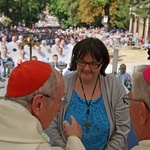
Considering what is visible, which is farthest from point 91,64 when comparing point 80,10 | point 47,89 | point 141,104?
point 80,10

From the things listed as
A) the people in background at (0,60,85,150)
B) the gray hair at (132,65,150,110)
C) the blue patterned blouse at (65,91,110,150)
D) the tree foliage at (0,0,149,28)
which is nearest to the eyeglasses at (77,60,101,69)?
the blue patterned blouse at (65,91,110,150)

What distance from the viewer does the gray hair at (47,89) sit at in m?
1.14

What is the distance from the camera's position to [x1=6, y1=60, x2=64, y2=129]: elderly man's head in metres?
1.15

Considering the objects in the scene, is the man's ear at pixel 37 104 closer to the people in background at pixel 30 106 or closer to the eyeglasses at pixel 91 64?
the people in background at pixel 30 106

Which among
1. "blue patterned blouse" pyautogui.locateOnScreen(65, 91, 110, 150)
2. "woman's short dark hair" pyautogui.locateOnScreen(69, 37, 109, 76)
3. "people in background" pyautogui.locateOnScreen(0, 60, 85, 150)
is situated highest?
"woman's short dark hair" pyautogui.locateOnScreen(69, 37, 109, 76)

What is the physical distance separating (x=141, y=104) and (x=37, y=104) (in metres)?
0.39

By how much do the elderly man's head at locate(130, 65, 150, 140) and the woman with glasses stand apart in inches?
28.2

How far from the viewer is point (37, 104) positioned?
1.15 metres

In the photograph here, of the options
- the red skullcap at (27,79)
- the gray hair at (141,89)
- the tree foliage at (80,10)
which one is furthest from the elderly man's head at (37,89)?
the tree foliage at (80,10)

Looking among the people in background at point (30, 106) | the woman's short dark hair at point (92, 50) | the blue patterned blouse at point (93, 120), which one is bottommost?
the blue patterned blouse at point (93, 120)

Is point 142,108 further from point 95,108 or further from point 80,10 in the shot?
point 80,10

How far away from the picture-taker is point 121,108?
6.11ft

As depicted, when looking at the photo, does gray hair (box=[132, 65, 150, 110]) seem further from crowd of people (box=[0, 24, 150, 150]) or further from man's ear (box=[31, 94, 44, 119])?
man's ear (box=[31, 94, 44, 119])

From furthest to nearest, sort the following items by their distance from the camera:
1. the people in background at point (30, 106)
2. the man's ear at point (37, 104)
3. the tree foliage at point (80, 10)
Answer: the tree foliage at point (80, 10) < the man's ear at point (37, 104) < the people in background at point (30, 106)
